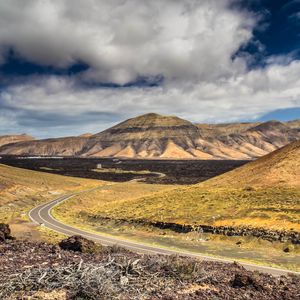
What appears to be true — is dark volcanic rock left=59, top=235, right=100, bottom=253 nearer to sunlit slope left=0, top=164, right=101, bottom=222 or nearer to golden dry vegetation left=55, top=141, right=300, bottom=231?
golden dry vegetation left=55, top=141, right=300, bottom=231

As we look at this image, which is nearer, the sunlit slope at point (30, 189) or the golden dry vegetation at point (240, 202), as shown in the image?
the golden dry vegetation at point (240, 202)

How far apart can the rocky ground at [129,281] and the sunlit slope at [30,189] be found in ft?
166

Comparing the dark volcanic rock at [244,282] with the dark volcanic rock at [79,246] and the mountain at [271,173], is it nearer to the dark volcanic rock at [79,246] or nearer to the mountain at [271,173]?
the dark volcanic rock at [79,246]

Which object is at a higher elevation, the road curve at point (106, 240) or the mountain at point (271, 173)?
the mountain at point (271, 173)

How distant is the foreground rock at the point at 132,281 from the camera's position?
57.6 feet

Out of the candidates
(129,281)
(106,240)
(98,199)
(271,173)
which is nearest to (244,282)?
(129,281)

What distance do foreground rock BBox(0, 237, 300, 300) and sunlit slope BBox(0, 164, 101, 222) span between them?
5089cm

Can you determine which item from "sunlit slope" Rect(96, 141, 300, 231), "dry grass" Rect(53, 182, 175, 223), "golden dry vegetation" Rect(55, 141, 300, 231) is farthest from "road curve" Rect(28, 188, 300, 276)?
"sunlit slope" Rect(96, 141, 300, 231)

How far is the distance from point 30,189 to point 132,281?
321 feet

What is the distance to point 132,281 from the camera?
63.0 ft

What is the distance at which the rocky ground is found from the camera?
17547mm

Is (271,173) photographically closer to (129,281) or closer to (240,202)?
A: (240,202)

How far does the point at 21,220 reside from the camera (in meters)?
64.8

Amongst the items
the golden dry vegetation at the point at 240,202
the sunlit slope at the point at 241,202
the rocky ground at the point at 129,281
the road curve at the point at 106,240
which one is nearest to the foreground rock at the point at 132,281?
the rocky ground at the point at 129,281
